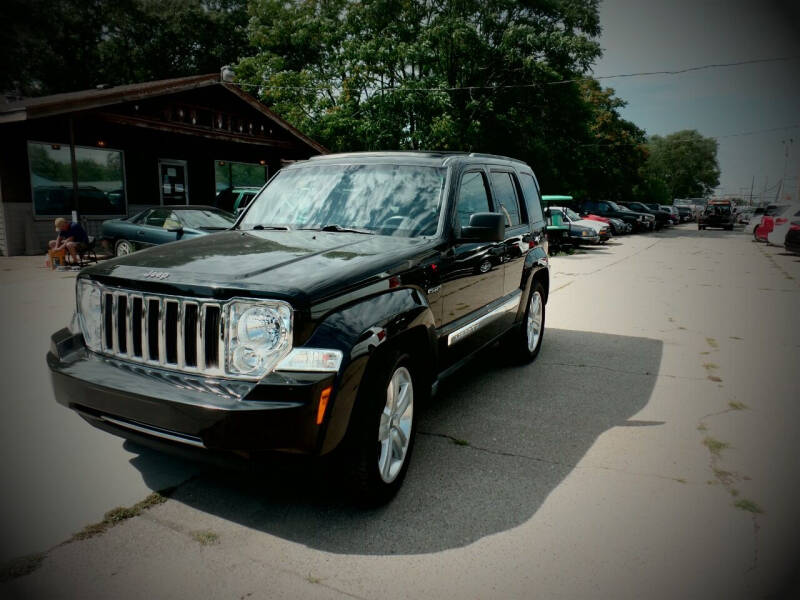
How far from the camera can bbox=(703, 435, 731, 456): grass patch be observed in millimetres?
4027

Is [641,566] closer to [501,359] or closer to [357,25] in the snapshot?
[501,359]

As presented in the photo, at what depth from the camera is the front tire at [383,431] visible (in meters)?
2.87

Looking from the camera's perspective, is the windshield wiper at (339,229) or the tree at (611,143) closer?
the windshield wiper at (339,229)

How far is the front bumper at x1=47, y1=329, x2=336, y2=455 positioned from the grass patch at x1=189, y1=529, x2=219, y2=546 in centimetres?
56

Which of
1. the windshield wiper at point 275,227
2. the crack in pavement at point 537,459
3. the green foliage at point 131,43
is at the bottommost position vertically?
the crack in pavement at point 537,459

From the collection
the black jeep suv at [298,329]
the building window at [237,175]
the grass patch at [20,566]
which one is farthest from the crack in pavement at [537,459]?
the building window at [237,175]

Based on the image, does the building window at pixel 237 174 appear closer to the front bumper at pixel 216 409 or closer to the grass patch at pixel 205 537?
the front bumper at pixel 216 409

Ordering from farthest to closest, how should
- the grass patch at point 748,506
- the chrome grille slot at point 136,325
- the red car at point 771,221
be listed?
the red car at point 771,221
the grass patch at point 748,506
the chrome grille slot at point 136,325

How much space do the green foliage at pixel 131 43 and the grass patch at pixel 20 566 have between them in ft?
112

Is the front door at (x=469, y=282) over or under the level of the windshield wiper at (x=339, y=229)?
under

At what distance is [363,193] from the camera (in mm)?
4188

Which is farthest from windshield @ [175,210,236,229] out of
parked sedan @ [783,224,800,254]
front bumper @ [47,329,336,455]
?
parked sedan @ [783,224,800,254]

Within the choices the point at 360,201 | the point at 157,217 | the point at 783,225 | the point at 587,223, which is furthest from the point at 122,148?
the point at 783,225

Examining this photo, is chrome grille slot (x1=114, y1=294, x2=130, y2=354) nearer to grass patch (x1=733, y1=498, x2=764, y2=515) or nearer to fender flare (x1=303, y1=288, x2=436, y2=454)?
fender flare (x1=303, y1=288, x2=436, y2=454)
